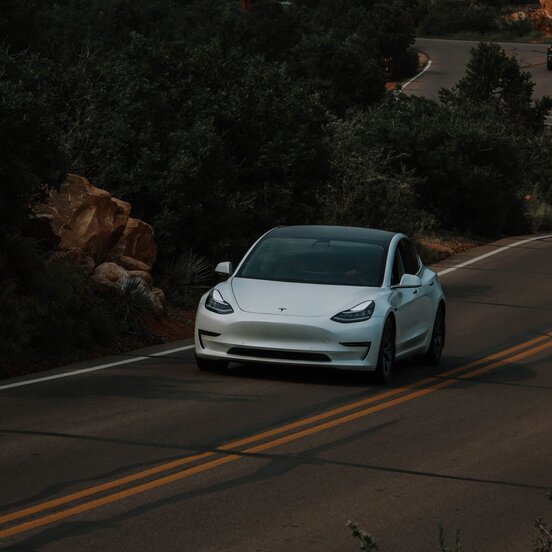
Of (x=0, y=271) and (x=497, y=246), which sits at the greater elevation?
(x=0, y=271)

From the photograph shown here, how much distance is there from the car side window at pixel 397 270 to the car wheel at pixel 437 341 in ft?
3.34

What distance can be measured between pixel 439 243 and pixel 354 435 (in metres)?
21.4

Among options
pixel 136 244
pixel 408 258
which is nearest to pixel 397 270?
pixel 408 258

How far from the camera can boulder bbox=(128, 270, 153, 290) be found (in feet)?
64.3

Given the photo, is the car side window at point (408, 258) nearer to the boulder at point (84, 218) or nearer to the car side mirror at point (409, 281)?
the car side mirror at point (409, 281)

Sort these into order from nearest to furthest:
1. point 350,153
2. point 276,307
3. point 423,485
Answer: point 423,485 → point 276,307 → point 350,153

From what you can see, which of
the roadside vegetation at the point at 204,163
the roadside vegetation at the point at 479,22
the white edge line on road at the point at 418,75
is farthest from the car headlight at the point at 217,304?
the roadside vegetation at the point at 479,22

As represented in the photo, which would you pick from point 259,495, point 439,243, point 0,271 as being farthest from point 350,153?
point 259,495

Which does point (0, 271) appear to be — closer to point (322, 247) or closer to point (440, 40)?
point (322, 247)

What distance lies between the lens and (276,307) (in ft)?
48.9

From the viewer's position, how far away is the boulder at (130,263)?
20250mm

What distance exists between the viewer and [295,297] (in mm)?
15117

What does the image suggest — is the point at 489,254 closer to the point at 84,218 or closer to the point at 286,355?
the point at 84,218

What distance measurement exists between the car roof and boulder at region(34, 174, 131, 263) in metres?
3.73
